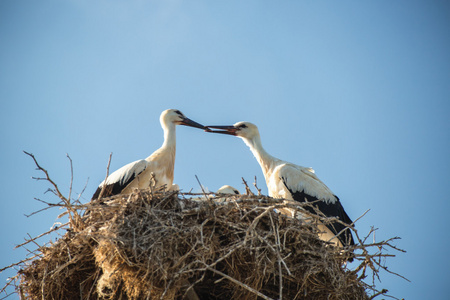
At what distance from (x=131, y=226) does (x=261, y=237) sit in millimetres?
811

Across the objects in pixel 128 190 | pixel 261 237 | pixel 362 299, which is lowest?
pixel 362 299

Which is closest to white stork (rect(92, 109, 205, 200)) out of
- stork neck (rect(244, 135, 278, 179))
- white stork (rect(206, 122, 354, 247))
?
stork neck (rect(244, 135, 278, 179))

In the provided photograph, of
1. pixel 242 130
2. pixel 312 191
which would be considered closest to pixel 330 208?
pixel 312 191

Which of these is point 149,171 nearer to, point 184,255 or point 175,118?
point 175,118

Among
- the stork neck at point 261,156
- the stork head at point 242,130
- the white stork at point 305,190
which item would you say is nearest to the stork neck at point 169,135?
the stork head at point 242,130

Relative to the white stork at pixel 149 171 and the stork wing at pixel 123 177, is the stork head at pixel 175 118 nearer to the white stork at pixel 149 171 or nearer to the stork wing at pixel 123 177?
the white stork at pixel 149 171

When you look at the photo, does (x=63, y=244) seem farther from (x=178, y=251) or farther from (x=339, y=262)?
(x=339, y=262)

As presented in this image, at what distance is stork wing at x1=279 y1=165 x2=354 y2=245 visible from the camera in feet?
19.2

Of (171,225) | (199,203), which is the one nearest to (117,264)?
(171,225)

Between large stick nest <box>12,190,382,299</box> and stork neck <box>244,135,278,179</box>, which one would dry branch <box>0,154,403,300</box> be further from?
stork neck <box>244,135,278,179</box>

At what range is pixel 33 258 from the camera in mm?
3805

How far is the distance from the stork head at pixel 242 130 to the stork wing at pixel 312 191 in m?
0.86

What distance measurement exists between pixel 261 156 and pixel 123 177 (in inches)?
70.9

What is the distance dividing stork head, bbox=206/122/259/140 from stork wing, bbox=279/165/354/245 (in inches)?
34.0
